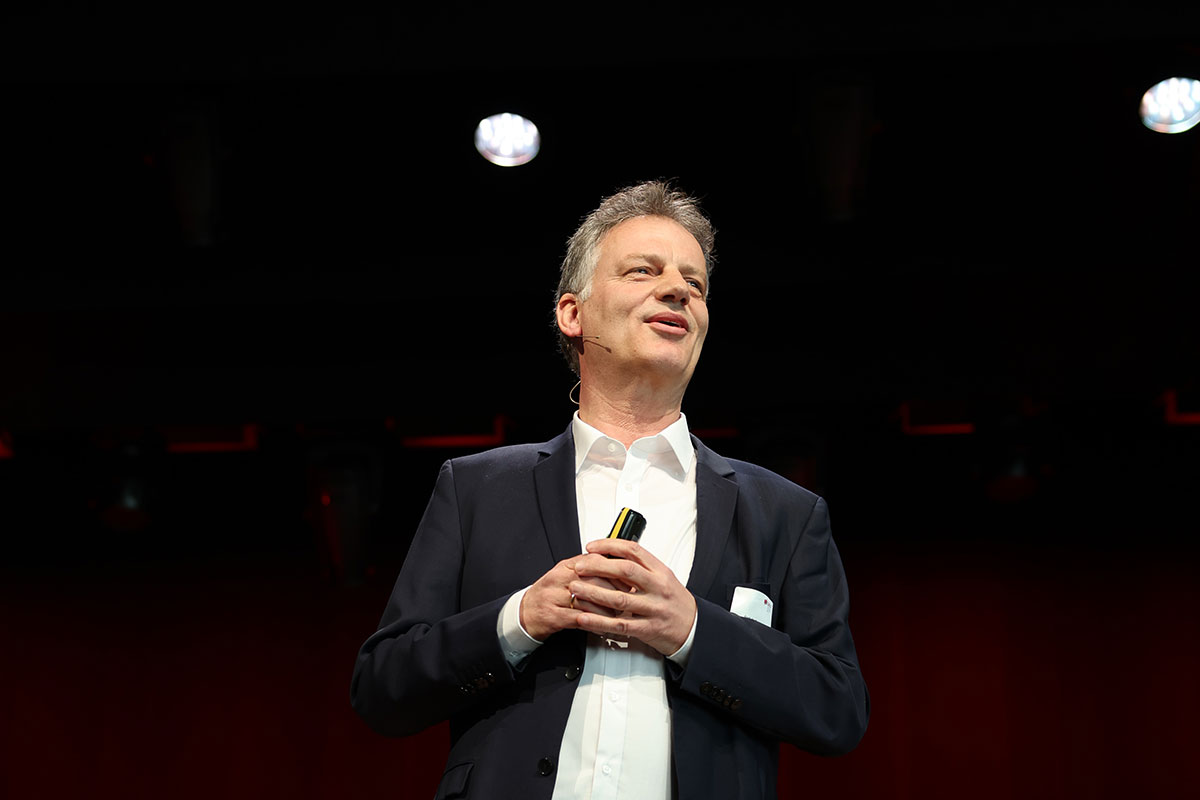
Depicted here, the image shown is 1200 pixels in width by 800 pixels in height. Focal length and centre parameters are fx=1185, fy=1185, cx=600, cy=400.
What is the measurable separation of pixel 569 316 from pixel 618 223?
0.50 feet

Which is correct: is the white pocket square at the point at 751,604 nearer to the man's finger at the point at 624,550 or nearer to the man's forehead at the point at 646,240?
the man's finger at the point at 624,550

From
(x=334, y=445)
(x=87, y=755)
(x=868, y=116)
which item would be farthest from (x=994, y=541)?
(x=87, y=755)

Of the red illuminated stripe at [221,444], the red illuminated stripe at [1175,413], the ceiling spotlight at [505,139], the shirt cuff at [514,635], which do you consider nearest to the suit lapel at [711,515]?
the shirt cuff at [514,635]

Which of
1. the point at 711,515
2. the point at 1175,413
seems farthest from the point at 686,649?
the point at 1175,413

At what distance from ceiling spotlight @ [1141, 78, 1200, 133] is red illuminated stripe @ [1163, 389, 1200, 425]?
A: 93 centimetres

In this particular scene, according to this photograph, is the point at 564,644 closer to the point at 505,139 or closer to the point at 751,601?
the point at 751,601

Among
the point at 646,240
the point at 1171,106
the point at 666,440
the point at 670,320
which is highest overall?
the point at 1171,106

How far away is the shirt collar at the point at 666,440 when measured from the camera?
62.3 inches

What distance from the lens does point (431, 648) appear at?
1.37 meters

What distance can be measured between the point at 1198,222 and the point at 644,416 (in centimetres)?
241

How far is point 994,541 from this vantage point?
4227 millimetres

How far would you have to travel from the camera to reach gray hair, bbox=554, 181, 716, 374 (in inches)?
68.1

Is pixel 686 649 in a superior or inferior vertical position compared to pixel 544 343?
inferior

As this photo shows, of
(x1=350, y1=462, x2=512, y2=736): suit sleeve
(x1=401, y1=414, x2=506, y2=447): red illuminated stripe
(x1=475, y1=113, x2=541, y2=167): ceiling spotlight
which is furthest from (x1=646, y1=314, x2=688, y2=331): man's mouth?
(x1=401, y1=414, x2=506, y2=447): red illuminated stripe
